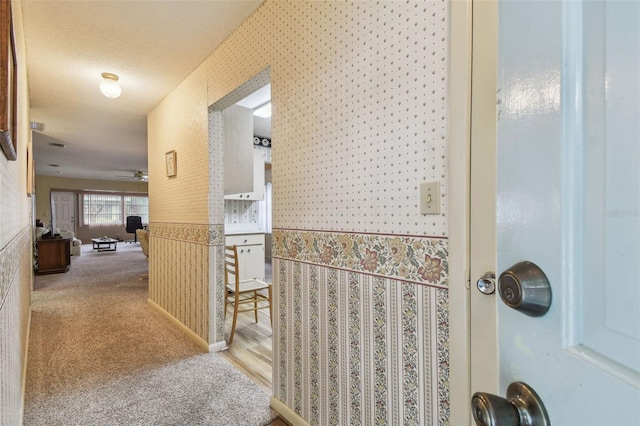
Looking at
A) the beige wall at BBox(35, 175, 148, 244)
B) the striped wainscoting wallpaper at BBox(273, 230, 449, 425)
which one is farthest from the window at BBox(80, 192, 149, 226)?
the striped wainscoting wallpaper at BBox(273, 230, 449, 425)

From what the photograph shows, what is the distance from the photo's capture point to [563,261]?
376 millimetres

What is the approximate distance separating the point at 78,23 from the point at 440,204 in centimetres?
257

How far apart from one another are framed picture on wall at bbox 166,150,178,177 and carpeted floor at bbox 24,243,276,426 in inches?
60.2

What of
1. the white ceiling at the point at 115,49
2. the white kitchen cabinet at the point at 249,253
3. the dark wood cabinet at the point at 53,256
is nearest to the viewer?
the white ceiling at the point at 115,49

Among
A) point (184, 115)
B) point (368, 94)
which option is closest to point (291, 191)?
point (368, 94)

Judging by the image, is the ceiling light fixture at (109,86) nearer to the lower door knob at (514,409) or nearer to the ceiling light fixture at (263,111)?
the ceiling light fixture at (263,111)

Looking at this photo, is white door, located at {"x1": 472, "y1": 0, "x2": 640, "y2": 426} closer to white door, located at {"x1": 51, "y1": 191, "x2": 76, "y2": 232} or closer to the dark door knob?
the dark door knob

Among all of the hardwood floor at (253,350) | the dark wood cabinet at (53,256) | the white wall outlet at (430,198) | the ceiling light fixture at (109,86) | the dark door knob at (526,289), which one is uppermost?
the ceiling light fixture at (109,86)

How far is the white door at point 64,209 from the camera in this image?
11.0 metres

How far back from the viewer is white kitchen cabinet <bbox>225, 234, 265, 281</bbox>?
402 centimetres

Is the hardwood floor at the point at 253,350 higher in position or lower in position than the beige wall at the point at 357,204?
A: lower

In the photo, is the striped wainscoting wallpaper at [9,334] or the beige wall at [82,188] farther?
the beige wall at [82,188]

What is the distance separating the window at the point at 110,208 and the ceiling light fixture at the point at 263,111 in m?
9.41

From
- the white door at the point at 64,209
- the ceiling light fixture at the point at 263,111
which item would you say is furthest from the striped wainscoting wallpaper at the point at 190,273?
the white door at the point at 64,209
